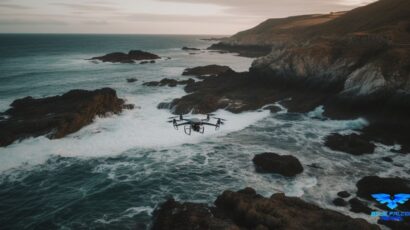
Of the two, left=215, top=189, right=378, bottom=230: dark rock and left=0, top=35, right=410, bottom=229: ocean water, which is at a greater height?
left=215, top=189, right=378, bottom=230: dark rock

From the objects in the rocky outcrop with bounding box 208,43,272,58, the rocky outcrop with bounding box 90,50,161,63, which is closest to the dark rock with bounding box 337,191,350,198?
the rocky outcrop with bounding box 90,50,161,63

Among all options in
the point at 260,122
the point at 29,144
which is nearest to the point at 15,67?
the point at 29,144

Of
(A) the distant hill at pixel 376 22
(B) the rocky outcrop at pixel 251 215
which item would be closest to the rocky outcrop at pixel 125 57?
(A) the distant hill at pixel 376 22

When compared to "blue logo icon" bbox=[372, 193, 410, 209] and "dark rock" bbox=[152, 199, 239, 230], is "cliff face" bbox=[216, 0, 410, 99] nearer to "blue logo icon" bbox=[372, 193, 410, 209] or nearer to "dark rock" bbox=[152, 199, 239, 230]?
"blue logo icon" bbox=[372, 193, 410, 209]

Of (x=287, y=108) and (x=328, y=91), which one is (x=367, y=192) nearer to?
(x=287, y=108)

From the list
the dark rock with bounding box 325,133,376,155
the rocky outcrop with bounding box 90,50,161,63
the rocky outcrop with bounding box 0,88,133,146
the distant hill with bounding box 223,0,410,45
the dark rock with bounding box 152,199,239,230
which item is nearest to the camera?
the dark rock with bounding box 152,199,239,230

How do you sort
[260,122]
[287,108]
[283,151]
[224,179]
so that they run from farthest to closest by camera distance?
[287,108]
[260,122]
[283,151]
[224,179]

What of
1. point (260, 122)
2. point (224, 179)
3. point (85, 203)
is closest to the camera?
point (85, 203)
